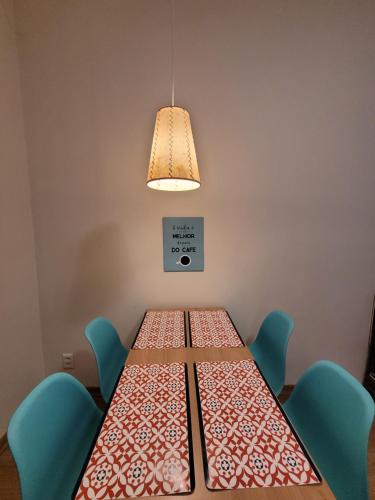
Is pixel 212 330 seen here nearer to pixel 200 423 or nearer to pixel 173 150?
pixel 200 423

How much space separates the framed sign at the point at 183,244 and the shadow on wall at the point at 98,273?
0.34 metres

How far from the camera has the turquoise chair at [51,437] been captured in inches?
25.4

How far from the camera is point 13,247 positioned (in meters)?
1.51

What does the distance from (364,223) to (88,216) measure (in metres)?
2.12

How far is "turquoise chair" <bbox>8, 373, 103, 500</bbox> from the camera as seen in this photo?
2.11ft

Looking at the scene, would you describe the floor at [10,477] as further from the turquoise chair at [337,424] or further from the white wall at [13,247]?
the turquoise chair at [337,424]

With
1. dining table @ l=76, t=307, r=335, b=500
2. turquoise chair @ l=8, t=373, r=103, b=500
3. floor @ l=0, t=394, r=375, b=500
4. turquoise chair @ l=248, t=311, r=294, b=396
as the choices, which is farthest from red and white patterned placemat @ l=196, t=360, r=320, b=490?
floor @ l=0, t=394, r=375, b=500

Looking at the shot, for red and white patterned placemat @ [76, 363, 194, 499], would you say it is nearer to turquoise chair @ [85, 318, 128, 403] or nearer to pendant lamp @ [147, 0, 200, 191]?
turquoise chair @ [85, 318, 128, 403]

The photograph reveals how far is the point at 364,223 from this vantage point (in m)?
1.72

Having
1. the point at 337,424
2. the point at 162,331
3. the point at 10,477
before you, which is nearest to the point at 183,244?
the point at 162,331

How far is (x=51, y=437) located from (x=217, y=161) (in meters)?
1.72

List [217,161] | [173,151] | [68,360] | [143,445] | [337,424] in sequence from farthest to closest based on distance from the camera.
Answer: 1. [68,360]
2. [217,161]
3. [173,151]
4. [337,424]
5. [143,445]

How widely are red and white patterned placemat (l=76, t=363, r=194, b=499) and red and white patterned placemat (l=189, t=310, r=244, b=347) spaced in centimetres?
31

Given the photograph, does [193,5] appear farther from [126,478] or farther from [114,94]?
[126,478]
